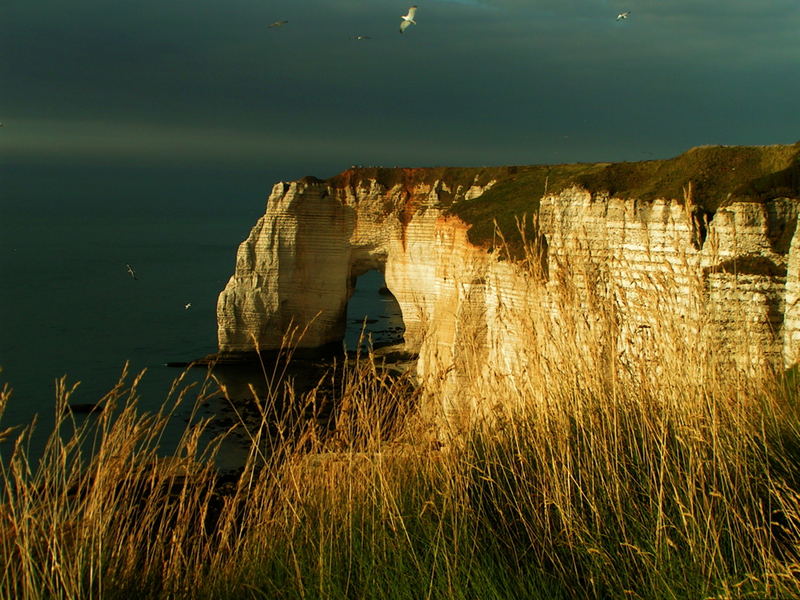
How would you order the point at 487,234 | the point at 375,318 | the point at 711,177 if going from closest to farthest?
the point at 711,177 < the point at 487,234 < the point at 375,318

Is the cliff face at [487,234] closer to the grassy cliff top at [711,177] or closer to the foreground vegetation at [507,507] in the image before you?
the grassy cliff top at [711,177]

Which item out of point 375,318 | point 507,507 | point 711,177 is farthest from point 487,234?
point 375,318

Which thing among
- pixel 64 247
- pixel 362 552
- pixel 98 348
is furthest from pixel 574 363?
pixel 64 247

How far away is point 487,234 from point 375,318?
74.7ft

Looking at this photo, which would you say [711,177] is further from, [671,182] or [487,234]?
[487,234]

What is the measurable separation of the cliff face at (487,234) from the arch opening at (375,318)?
2.88 metres

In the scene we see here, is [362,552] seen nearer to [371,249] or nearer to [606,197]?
[606,197]

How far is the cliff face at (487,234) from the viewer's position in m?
12.8

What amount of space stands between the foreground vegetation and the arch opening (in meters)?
24.9

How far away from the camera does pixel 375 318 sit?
46.7m

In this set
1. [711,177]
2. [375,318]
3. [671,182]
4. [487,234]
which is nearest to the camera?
[711,177]

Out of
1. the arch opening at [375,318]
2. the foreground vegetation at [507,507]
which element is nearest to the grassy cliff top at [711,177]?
the foreground vegetation at [507,507]

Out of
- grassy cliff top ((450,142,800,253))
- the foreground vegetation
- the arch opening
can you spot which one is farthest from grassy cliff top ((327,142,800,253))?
the arch opening

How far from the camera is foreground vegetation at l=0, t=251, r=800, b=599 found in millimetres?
3273
